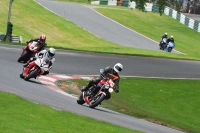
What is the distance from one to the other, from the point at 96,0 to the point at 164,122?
176ft

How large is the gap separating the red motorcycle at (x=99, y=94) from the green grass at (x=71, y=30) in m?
22.6

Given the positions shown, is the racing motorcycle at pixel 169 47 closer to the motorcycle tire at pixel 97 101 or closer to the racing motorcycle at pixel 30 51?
the racing motorcycle at pixel 30 51

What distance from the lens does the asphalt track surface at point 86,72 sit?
52.8ft

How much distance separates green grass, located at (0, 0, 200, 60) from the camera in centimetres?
4503

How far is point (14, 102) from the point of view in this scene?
13.7 m

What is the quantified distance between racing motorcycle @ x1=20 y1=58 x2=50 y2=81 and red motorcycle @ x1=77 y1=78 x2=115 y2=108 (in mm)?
2615

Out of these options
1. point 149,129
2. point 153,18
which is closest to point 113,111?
point 149,129

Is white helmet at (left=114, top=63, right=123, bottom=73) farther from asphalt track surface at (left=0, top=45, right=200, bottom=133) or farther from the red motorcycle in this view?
asphalt track surface at (left=0, top=45, right=200, bottom=133)

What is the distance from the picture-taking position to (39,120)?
12.2 metres

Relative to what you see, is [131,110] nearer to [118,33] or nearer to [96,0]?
[118,33]

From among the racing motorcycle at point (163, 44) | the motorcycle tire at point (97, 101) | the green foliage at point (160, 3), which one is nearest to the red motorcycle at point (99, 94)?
the motorcycle tire at point (97, 101)

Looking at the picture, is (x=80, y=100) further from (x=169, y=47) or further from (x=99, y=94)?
(x=169, y=47)

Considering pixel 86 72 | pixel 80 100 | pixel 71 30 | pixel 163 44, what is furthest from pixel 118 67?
pixel 71 30

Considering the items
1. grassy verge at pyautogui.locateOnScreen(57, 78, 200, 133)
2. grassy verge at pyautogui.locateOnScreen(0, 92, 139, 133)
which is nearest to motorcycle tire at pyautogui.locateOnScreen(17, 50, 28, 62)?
grassy verge at pyautogui.locateOnScreen(57, 78, 200, 133)
